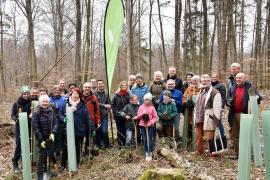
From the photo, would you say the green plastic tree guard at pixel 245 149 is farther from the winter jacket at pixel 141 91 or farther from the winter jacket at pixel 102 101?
the winter jacket at pixel 102 101

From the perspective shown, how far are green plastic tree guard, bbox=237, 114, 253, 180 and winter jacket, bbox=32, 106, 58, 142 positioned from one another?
12.7 ft

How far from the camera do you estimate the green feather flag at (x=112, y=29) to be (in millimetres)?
7293

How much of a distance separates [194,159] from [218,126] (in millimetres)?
892

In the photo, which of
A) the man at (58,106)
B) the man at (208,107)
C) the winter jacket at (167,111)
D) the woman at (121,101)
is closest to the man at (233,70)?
the man at (208,107)

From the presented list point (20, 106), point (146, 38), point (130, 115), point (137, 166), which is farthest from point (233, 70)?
point (146, 38)

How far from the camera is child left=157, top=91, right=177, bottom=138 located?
313 inches

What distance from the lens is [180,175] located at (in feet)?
17.2

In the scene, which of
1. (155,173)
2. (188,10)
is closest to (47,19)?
(188,10)

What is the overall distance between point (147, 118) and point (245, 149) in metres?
3.46

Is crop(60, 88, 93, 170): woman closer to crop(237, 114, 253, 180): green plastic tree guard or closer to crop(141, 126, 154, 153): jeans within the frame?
crop(141, 126, 154, 153): jeans

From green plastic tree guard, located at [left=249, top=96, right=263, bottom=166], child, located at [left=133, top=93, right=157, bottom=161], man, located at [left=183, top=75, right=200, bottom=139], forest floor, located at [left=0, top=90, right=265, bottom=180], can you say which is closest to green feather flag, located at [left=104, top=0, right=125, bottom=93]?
child, located at [left=133, top=93, right=157, bottom=161]

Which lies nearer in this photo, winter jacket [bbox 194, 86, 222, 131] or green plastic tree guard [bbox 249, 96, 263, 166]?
green plastic tree guard [bbox 249, 96, 263, 166]

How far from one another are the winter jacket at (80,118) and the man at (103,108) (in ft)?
2.50

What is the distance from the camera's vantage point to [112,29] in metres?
7.37
